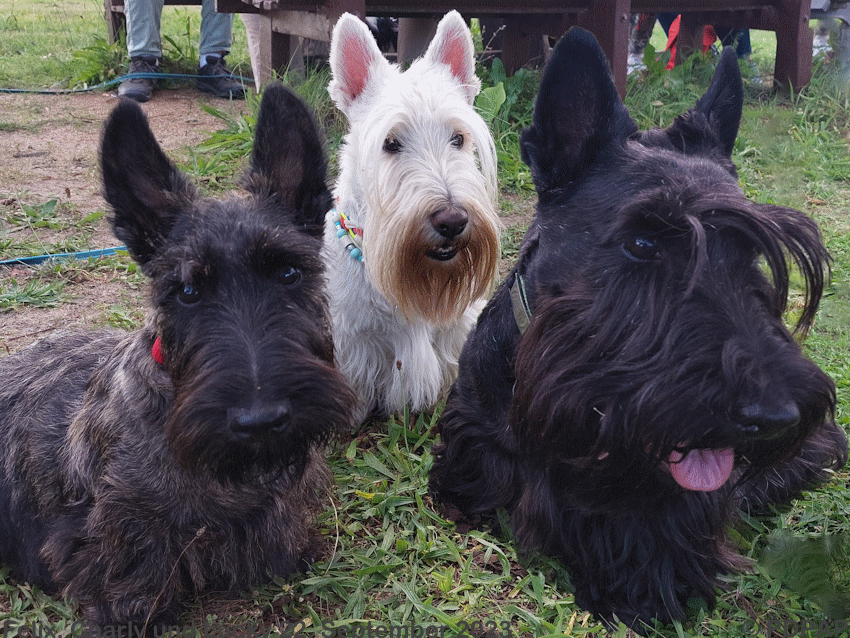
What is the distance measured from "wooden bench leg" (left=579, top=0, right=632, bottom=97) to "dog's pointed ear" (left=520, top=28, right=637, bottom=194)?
461 cm

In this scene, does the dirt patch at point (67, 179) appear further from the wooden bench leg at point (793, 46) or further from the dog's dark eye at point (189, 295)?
the wooden bench leg at point (793, 46)

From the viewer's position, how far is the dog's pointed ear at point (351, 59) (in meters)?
3.34

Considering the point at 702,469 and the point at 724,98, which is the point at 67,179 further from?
the point at 702,469

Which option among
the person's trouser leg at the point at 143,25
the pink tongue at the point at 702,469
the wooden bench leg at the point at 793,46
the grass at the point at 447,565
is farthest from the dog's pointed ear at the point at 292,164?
the wooden bench leg at the point at 793,46

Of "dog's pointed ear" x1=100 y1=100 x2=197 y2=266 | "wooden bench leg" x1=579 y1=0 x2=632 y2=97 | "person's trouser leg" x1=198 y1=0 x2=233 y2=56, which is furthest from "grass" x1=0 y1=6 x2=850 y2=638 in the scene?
"person's trouser leg" x1=198 y1=0 x2=233 y2=56

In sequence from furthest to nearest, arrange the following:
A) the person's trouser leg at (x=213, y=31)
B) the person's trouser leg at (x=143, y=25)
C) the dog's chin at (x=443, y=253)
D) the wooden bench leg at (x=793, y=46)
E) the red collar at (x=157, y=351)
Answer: the person's trouser leg at (x=213, y=31) < the person's trouser leg at (x=143, y=25) < the wooden bench leg at (x=793, y=46) < the dog's chin at (x=443, y=253) < the red collar at (x=157, y=351)

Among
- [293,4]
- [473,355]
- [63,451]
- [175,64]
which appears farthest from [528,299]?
[175,64]

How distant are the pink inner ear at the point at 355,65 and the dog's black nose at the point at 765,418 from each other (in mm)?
2417

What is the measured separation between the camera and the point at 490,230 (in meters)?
3.21

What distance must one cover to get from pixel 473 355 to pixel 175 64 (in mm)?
7429

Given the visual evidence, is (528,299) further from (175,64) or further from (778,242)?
(175,64)

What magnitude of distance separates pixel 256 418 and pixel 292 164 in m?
0.91

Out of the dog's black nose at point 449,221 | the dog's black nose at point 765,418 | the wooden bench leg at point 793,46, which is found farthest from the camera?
the wooden bench leg at point 793,46

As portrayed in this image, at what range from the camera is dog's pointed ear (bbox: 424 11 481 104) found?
353 cm
